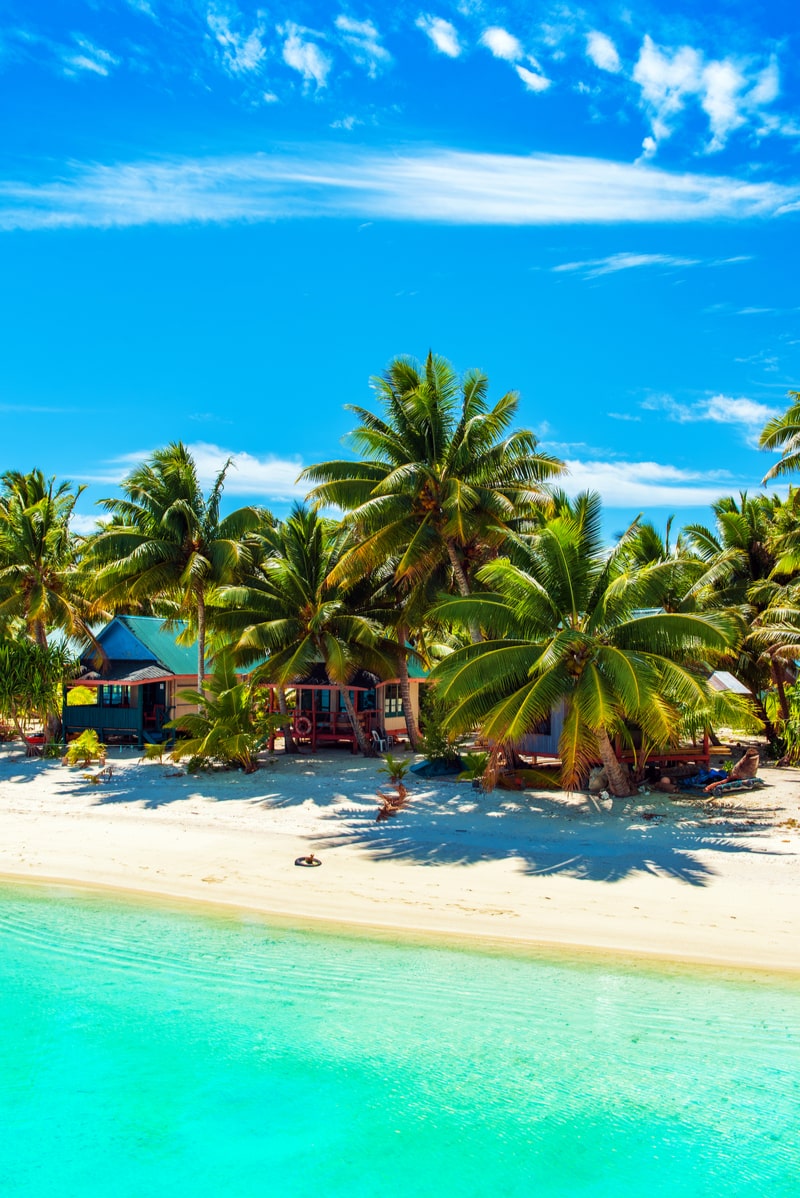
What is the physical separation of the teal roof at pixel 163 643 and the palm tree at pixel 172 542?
8.89 ft

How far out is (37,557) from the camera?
981 inches

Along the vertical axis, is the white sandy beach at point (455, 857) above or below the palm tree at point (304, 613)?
below

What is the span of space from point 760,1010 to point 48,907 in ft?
31.1

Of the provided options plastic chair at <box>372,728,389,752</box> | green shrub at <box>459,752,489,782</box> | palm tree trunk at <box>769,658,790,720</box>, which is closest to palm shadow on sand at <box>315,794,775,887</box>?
green shrub at <box>459,752,489,782</box>

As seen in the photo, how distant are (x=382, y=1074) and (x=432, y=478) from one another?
544 inches

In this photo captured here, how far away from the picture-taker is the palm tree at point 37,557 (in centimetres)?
2462

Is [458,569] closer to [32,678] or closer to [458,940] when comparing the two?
[458,940]

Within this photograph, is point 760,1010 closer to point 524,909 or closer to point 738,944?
point 738,944

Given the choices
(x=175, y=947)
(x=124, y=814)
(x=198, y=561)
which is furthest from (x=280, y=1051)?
(x=198, y=561)

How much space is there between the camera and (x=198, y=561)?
74.5ft

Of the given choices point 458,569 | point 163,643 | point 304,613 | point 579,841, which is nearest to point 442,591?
point 458,569

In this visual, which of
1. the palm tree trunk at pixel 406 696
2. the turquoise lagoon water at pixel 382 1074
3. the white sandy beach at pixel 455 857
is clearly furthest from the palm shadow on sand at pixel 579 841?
the palm tree trunk at pixel 406 696

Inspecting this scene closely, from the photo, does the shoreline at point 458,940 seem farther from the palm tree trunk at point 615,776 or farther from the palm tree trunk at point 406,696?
the palm tree trunk at point 406,696

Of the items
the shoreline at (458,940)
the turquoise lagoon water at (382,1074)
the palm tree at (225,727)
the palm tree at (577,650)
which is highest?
the palm tree at (577,650)
